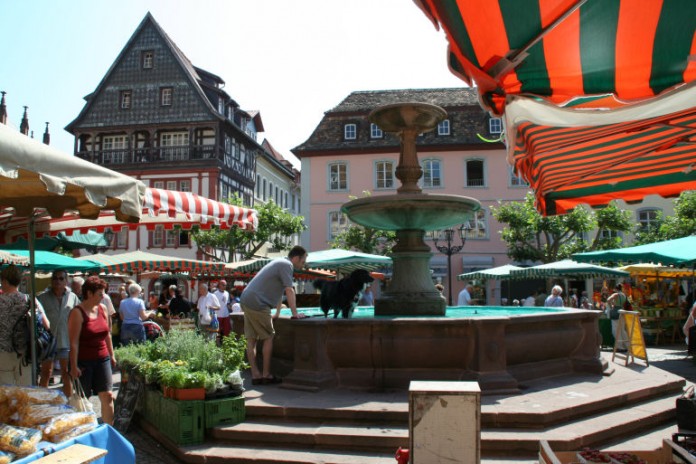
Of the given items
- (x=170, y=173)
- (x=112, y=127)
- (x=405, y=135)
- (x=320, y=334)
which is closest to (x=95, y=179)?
(x=320, y=334)

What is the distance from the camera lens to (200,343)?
6551 millimetres

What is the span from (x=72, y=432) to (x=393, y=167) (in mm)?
34720

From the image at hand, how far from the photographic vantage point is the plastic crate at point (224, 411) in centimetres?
571

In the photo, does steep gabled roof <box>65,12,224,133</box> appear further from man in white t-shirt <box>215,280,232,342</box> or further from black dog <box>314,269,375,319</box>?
black dog <box>314,269,375,319</box>

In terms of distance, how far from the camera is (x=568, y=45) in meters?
3.15

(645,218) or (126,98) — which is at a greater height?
(126,98)

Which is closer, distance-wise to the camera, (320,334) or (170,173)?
(320,334)

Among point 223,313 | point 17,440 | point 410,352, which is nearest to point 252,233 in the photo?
point 223,313

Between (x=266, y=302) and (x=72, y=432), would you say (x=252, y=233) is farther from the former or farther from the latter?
(x=72, y=432)

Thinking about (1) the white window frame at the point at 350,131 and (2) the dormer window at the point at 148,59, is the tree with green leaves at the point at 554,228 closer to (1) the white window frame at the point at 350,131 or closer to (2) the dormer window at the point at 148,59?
(1) the white window frame at the point at 350,131

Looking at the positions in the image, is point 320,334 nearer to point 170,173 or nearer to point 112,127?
point 170,173

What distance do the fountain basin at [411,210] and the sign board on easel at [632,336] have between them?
154 inches

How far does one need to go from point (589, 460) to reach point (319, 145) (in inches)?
1402

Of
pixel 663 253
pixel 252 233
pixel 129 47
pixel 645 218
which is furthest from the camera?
pixel 129 47
